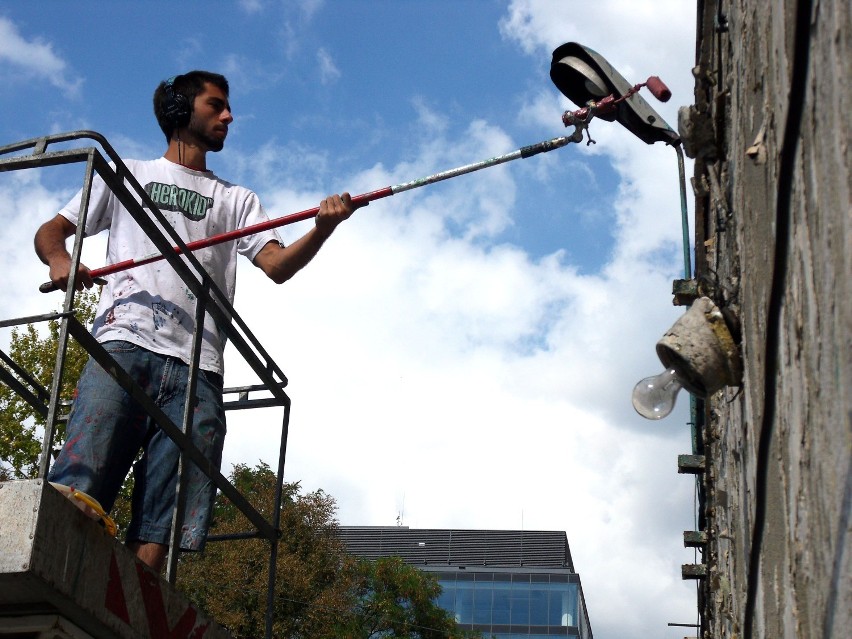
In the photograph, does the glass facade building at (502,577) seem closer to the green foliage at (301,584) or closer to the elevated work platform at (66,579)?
the green foliage at (301,584)

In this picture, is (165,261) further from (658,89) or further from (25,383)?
(25,383)

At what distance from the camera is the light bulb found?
3.92 metres

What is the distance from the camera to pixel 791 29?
2.39 meters

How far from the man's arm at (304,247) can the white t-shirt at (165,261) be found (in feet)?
0.22

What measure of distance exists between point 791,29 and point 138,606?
8.62ft

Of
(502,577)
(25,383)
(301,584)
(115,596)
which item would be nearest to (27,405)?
(25,383)

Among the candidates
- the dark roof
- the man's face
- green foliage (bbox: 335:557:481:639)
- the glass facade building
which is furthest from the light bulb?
the dark roof

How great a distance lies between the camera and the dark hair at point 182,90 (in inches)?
203

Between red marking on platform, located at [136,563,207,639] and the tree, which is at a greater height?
the tree

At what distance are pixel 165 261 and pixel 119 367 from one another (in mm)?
971

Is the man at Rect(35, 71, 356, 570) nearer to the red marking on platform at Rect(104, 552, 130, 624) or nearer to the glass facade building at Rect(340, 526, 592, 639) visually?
the red marking on platform at Rect(104, 552, 130, 624)

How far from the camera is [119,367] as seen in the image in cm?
→ 375

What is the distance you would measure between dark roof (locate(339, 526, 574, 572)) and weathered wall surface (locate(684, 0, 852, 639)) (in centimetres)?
5254

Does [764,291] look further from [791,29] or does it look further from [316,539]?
[316,539]
